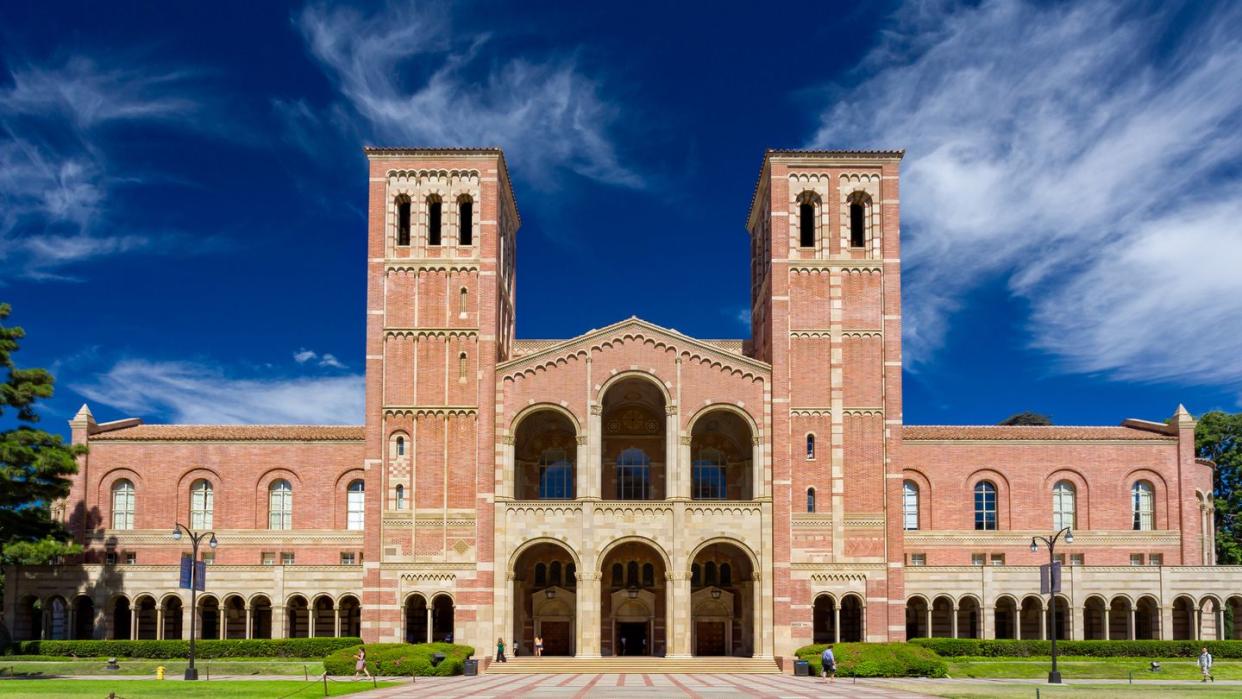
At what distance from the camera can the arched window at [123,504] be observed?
66.6 metres

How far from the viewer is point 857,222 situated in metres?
64.0

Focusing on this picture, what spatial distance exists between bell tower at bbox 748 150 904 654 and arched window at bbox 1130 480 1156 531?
16161mm

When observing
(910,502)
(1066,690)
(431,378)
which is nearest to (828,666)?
(1066,690)

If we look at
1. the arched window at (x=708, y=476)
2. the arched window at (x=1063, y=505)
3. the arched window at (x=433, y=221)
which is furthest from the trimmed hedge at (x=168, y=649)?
the arched window at (x=1063, y=505)

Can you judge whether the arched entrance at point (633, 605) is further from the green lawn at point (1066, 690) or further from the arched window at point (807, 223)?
the green lawn at point (1066, 690)

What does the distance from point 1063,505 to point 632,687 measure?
3347 centimetres

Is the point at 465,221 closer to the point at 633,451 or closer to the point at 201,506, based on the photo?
the point at 633,451

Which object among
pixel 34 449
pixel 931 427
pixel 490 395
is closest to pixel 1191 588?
pixel 931 427

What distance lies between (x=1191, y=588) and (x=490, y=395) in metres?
36.8

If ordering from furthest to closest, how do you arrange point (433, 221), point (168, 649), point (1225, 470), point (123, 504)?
point (1225, 470)
point (123, 504)
point (433, 221)
point (168, 649)

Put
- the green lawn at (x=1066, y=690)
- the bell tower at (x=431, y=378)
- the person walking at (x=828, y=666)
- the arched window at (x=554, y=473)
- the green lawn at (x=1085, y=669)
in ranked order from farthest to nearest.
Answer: the arched window at (x=554, y=473) → the bell tower at (x=431, y=378) → the green lawn at (x=1085, y=669) → the person walking at (x=828, y=666) → the green lawn at (x=1066, y=690)

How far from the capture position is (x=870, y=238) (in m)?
62.2

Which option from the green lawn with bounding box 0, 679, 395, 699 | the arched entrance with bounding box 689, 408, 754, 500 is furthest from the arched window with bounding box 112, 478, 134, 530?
the arched entrance with bounding box 689, 408, 754, 500

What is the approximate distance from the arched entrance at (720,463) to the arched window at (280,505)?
22.3 m
